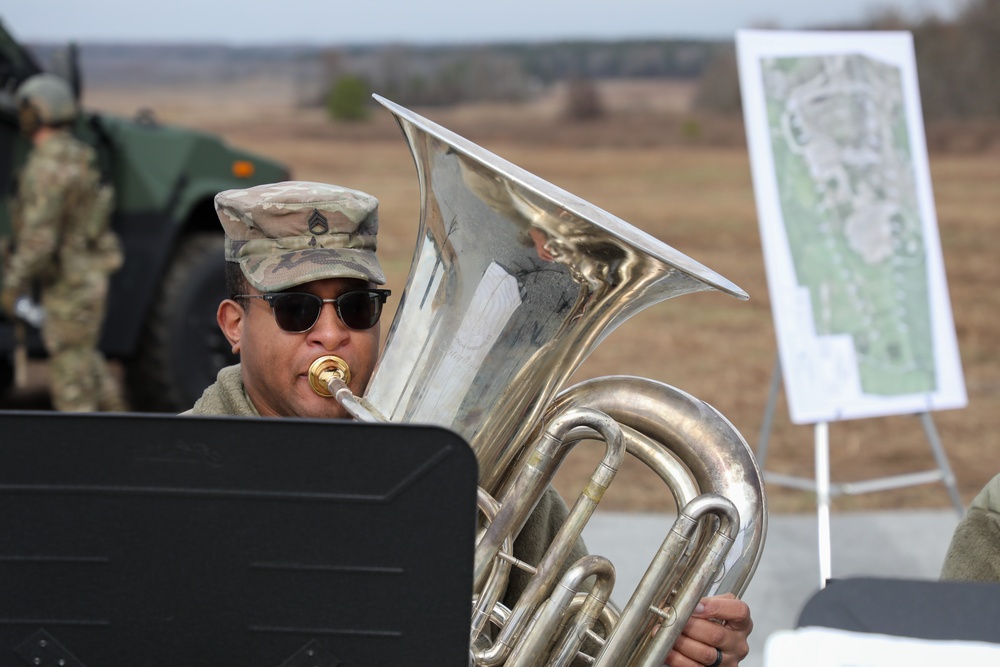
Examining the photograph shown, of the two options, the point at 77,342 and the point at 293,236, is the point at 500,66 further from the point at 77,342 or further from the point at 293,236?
the point at 293,236

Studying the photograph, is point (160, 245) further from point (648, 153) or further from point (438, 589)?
point (648, 153)

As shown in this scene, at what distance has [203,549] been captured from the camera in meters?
1.32

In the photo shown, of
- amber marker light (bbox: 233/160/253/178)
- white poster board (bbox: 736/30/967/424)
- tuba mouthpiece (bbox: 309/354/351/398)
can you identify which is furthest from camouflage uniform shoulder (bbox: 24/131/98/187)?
tuba mouthpiece (bbox: 309/354/351/398)

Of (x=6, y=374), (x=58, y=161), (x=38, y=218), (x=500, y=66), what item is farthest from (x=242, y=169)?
(x=500, y=66)

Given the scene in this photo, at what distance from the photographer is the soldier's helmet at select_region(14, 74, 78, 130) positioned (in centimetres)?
576

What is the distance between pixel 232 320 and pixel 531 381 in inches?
20.3

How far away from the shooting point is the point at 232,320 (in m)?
1.99

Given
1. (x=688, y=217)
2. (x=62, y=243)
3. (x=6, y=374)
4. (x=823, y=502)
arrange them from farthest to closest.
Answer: (x=688, y=217), (x=6, y=374), (x=62, y=243), (x=823, y=502)

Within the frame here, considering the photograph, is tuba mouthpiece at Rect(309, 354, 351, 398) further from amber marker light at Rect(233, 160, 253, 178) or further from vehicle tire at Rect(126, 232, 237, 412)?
amber marker light at Rect(233, 160, 253, 178)

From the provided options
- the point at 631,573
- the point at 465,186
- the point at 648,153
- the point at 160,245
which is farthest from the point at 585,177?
the point at 465,186

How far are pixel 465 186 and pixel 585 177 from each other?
1616 centimetres

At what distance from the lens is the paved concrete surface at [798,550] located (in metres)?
4.27

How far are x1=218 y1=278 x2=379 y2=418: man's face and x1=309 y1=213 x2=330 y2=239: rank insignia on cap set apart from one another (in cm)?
8

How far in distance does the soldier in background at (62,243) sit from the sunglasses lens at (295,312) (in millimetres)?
4212
